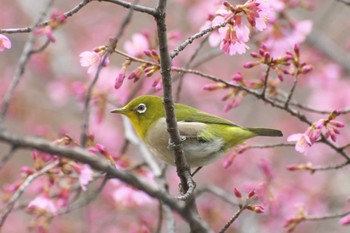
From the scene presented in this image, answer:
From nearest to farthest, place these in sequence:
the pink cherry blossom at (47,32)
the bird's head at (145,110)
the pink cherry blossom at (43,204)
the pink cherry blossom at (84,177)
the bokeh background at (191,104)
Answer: the pink cherry blossom at (47,32) → the pink cherry blossom at (84,177) → the pink cherry blossom at (43,204) → the bird's head at (145,110) → the bokeh background at (191,104)

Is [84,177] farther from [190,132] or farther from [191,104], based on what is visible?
[191,104]

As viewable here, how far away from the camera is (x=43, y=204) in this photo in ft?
12.2

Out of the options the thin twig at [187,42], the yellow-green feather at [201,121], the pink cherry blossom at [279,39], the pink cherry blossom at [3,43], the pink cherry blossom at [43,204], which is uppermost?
the thin twig at [187,42]

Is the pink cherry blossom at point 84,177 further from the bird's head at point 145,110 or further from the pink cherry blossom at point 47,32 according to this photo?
the pink cherry blossom at point 47,32

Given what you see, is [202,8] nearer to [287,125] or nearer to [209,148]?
[287,125]

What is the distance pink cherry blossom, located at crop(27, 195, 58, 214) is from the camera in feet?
12.1

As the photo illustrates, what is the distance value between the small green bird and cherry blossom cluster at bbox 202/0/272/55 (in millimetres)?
943

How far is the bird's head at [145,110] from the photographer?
4016 millimetres

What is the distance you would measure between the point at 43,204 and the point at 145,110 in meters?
0.92

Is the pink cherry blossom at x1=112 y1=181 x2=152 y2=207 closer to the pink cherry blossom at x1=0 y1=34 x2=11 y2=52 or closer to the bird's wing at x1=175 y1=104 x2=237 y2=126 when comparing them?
the bird's wing at x1=175 y1=104 x2=237 y2=126

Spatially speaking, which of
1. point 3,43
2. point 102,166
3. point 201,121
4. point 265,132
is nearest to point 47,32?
point 3,43

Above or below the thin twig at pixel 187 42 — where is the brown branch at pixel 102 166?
above

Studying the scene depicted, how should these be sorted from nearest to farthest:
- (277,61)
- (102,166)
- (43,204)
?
(102,166), (277,61), (43,204)

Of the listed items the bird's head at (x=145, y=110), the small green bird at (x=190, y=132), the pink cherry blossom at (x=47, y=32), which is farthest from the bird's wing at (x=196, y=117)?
the pink cherry blossom at (x=47, y=32)
